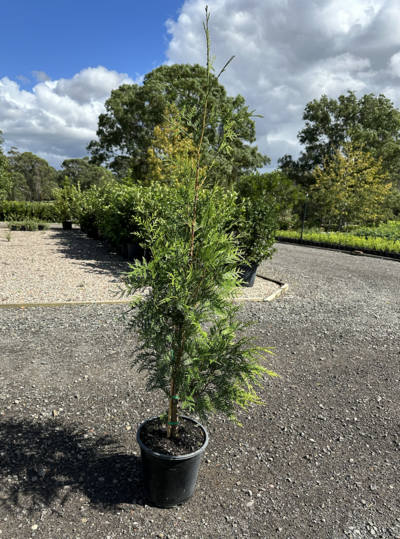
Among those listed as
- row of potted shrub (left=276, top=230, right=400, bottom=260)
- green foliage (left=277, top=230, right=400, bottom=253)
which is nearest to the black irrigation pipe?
row of potted shrub (left=276, top=230, right=400, bottom=260)

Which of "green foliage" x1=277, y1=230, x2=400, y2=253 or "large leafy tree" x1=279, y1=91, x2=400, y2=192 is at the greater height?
"large leafy tree" x1=279, y1=91, x2=400, y2=192

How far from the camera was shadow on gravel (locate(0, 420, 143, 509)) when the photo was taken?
8.04 feet

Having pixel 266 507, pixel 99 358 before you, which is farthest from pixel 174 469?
pixel 99 358

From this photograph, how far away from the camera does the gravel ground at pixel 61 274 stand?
22.5 ft

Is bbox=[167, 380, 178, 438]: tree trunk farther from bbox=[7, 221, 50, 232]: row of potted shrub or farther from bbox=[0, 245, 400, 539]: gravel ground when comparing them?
bbox=[7, 221, 50, 232]: row of potted shrub

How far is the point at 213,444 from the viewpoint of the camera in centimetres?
307

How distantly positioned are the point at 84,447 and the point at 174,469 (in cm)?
104

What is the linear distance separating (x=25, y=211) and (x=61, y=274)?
69.3ft

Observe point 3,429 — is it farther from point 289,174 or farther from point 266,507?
point 289,174

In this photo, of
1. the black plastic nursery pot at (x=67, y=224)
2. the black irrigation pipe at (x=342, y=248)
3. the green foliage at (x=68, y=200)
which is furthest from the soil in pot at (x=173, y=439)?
the black plastic nursery pot at (x=67, y=224)

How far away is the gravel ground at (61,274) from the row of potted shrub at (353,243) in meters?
9.05

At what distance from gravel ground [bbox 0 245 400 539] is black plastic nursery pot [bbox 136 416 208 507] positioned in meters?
0.09

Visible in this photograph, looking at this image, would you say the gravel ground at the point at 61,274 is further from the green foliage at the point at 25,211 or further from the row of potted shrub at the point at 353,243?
the green foliage at the point at 25,211

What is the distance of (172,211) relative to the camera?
7.88 feet
